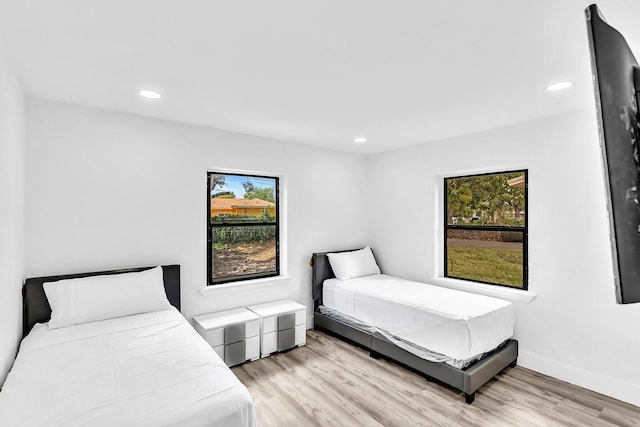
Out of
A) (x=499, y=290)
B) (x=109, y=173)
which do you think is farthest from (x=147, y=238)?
(x=499, y=290)

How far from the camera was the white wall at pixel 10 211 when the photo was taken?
1.76 meters

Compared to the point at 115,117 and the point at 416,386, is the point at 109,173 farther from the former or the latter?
the point at 416,386

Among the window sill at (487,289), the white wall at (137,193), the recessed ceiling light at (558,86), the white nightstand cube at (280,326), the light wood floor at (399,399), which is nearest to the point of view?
the recessed ceiling light at (558,86)

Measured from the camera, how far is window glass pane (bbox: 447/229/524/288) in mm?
3436

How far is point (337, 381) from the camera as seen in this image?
9.61 ft

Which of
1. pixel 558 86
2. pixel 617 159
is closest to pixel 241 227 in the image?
pixel 558 86

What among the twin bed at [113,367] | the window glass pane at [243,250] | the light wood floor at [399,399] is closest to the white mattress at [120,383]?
the twin bed at [113,367]

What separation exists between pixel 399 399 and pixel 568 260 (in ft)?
6.53

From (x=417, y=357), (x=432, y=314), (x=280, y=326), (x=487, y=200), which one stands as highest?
(x=487, y=200)

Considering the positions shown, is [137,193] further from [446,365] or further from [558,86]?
[558,86]

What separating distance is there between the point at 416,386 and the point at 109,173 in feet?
11.0

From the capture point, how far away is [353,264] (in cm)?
433

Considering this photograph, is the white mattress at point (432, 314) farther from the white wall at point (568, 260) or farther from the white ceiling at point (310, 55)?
the white ceiling at point (310, 55)

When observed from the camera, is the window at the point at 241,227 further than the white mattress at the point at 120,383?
Yes
